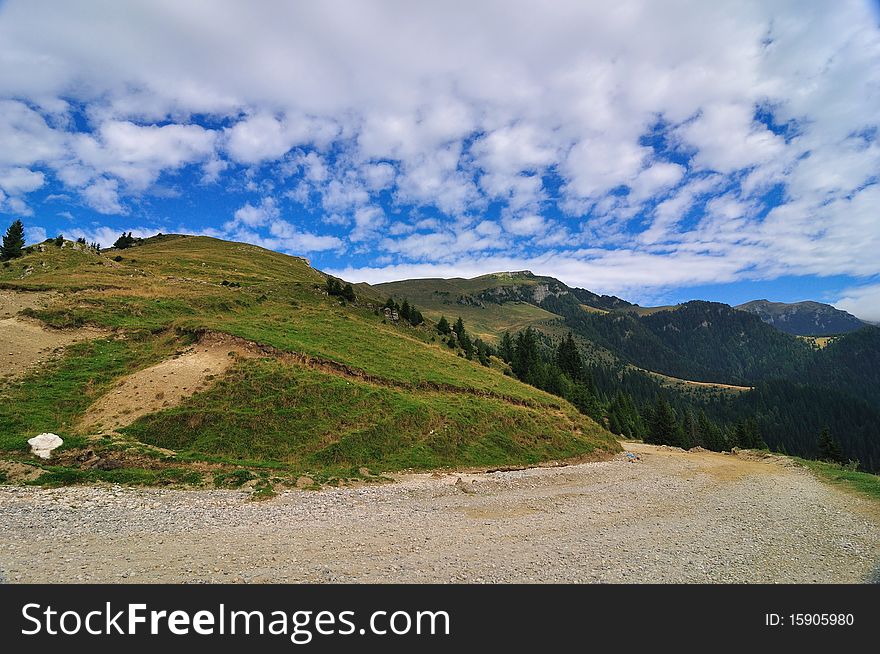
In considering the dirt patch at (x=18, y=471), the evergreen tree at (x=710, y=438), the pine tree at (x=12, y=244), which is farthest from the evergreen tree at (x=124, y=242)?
the evergreen tree at (x=710, y=438)

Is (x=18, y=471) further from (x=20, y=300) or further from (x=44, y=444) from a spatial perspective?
(x=20, y=300)

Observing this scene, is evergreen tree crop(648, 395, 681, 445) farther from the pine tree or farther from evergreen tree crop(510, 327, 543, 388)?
the pine tree

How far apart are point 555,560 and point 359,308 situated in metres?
56.0

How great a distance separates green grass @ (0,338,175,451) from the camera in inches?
856

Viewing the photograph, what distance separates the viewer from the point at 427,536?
13.9 metres

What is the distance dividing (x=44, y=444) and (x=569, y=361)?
305 ft

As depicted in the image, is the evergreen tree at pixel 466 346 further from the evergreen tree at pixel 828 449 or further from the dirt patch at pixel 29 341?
the evergreen tree at pixel 828 449

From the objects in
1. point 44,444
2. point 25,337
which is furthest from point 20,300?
point 44,444

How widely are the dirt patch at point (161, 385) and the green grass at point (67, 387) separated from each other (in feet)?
3.46

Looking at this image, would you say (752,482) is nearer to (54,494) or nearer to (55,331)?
(54,494)

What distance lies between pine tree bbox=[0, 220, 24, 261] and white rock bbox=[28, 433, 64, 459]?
65.5 meters

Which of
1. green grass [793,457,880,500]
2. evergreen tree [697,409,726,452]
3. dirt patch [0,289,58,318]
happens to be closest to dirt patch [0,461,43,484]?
dirt patch [0,289,58,318]

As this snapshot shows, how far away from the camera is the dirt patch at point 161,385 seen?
24.3 meters

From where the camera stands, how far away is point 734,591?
396 inches
